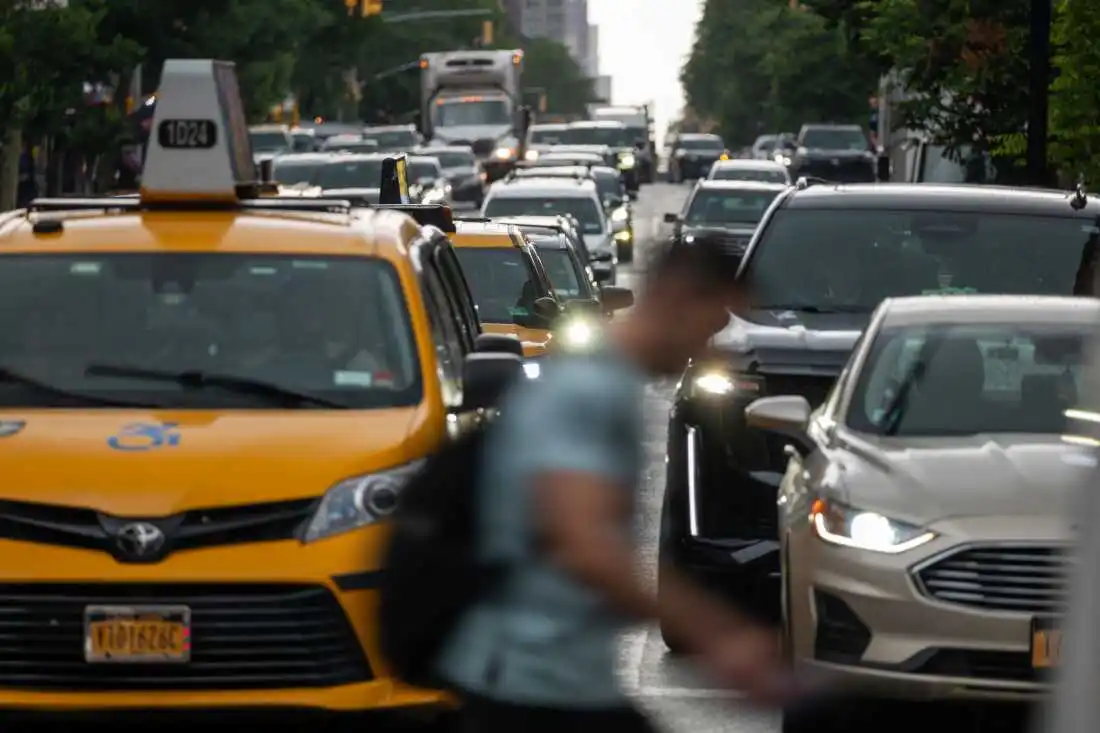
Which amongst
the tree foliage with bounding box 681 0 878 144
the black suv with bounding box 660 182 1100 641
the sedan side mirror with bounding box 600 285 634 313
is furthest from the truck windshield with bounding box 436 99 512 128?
the black suv with bounding box 660 182 1100 641

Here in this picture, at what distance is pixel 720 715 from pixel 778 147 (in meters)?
72.2

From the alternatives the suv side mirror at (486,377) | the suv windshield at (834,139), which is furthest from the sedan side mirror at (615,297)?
the suv windshield at (834,139)

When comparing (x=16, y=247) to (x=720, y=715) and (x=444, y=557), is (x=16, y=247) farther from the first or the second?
(x=444, y=557)

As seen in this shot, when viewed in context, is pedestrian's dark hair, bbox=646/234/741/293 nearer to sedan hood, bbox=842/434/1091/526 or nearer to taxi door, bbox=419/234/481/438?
taxi door, bbox=419/234/481/438

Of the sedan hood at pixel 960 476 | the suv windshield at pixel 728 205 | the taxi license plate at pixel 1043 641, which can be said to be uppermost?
the sedan hood at pixel 960 476

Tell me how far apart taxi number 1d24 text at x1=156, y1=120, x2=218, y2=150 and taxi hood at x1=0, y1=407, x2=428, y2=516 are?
1.80 m

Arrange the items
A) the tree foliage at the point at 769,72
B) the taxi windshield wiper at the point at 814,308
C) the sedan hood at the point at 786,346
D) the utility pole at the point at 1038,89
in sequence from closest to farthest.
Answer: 1. the sedan hood at the point at 786,346
2. the taxi windshield wiper at the point at 814,308
3. the utility pole at the point at 1038,89
4. the tree foliage at the point at 769,72

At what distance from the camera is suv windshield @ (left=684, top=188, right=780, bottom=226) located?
1385 inches

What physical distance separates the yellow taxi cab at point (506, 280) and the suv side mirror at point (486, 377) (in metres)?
8.46

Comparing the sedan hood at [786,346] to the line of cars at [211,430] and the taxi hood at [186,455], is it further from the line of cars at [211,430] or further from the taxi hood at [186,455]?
the taxi hood at [186,455]

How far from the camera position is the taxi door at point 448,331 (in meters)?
7.88

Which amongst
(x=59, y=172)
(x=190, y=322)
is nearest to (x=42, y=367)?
(x=190, y=322)

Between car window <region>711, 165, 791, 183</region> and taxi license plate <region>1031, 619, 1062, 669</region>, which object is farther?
car window <region>711, 165, 791, 183</region>

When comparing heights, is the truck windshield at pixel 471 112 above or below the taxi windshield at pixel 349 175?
below
